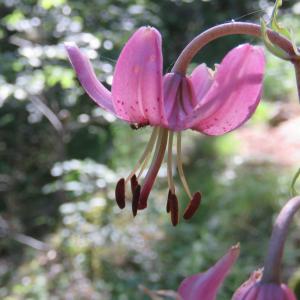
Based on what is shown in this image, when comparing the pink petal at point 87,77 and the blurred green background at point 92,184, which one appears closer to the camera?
the pink petal at point 87,77

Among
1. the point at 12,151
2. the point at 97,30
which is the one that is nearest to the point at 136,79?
the point at 97,30

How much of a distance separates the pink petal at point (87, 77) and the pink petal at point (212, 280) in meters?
0.22

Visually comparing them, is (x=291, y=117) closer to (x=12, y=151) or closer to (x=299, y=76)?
(x=12, y=151)

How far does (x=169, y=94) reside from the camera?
617 millimetres

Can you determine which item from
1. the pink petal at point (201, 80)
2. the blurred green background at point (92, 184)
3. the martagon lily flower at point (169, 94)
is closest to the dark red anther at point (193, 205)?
the martagon lily flower at point (169, 94)

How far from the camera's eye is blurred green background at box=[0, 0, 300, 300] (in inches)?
86.0

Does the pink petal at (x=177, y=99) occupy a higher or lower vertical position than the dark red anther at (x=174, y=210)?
higher

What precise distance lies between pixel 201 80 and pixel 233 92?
0.30ft

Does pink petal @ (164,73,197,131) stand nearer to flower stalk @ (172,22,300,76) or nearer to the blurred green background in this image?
flower stalk @ (172,22,300,76)

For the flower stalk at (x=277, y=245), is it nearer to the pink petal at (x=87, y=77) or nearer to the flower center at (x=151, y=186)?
the flower center at (x=151, y=186)

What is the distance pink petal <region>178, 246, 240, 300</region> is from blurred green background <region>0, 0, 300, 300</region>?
4.02 ft

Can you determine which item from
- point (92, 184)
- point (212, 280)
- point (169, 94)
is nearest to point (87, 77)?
point (169, 94)

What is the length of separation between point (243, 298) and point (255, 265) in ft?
7.28

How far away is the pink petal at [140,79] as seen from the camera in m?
0.55
